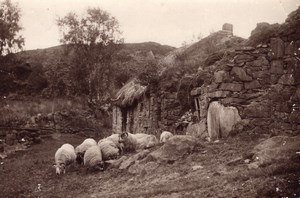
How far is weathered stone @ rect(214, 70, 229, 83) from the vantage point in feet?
42.8

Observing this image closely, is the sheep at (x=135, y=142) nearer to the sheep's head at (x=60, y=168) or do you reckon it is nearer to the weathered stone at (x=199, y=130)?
the weathered stone at (x=199, y=130)

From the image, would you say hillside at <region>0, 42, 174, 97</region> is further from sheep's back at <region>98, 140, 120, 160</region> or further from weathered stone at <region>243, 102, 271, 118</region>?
weathered stone at <region>243, 102, 271, 118</region>

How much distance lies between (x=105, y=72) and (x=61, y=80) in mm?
6160

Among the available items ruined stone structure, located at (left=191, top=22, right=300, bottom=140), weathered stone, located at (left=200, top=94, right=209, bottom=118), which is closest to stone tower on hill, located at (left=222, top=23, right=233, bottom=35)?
weathered stone, located at (left=200, top=94, right=209, bottom=118)

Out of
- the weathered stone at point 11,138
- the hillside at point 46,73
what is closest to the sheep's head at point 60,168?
the weathered stone at point 11,138

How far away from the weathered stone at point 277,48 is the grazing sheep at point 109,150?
233 inches

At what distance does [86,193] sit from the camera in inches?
415

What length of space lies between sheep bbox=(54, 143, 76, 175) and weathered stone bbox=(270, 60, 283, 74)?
725 cm

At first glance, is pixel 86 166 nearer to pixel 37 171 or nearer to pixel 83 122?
pixel 37 171

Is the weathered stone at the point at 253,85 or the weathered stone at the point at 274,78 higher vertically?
the weathered stone at the point at 274,78

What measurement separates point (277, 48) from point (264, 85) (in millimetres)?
1129

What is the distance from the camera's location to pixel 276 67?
12516 millimetres

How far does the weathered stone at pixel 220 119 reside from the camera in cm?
1267

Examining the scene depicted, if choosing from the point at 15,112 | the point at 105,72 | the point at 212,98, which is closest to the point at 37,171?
Result: the point at 212,98
